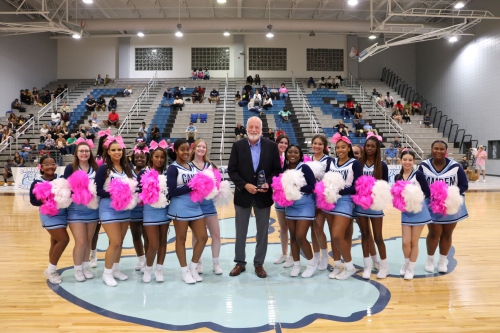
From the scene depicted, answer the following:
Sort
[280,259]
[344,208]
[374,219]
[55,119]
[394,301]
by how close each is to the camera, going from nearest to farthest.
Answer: [394,301] → [344,208] → [374,219] → [280,259] → [55,119]

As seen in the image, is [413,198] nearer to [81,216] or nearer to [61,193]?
[81,216]

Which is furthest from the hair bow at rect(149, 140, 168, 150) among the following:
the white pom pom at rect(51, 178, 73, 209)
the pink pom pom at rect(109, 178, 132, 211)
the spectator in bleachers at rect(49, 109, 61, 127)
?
the spectator in bleachers at rect(49, 109, 61, 127)

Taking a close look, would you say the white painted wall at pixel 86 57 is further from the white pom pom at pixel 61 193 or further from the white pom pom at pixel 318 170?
the white pom pom at pixel 318 170

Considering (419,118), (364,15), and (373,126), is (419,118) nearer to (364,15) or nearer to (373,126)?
(373,126)

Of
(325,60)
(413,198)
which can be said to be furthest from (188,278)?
(325,60)

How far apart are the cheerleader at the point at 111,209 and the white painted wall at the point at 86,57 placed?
21.0 meters

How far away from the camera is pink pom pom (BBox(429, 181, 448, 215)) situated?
148 inches

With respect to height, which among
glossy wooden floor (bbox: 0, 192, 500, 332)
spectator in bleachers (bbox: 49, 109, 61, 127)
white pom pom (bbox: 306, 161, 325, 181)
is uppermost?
spectator in bleachers (bbox: 49, 109, 61, 127)

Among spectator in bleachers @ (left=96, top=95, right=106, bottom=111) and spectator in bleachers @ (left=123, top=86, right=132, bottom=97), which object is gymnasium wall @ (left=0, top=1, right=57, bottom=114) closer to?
spectator in bleachers @ (left=96, top=95, right=106, bottom=111)

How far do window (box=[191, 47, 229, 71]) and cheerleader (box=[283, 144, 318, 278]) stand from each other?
19.9 m

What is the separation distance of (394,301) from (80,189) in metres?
2.89

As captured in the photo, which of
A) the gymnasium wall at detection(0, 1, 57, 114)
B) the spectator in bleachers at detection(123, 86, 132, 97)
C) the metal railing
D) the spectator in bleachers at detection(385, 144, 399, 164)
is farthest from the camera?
the spectator in bleachers at detection(123, 86, 132, 97)

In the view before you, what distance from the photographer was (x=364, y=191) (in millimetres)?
3615

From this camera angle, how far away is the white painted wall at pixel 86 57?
75.0ft
